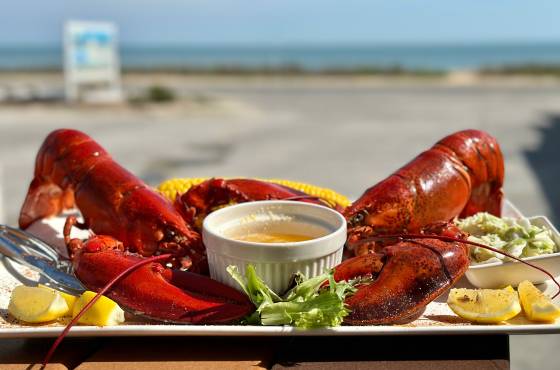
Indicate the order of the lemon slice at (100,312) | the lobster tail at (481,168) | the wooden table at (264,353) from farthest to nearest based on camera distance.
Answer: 1. the lobster tail at (481,168)
2. the lemon slice at (100,312)
3. the wooden table at (264,353)

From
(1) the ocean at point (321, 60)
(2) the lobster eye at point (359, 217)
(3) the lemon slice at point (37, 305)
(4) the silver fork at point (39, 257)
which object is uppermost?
(2) the lobster eye at point (359, 217)

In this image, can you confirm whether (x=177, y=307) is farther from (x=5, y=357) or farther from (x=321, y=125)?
(x=321, y=125)

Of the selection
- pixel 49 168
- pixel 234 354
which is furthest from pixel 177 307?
pixel 49 168

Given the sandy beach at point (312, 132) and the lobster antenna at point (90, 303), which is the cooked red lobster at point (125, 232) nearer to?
the lobster antenna at point (90, 303)

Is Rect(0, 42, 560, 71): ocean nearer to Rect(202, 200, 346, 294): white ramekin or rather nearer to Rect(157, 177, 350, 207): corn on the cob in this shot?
Rect(157, 177, 350, 207): corn on the cob

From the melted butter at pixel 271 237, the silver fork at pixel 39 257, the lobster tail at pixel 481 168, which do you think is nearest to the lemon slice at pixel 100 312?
the silver fork at pixel 39 257

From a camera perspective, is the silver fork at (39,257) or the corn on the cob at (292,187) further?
the corn on the cob at (292,187)
